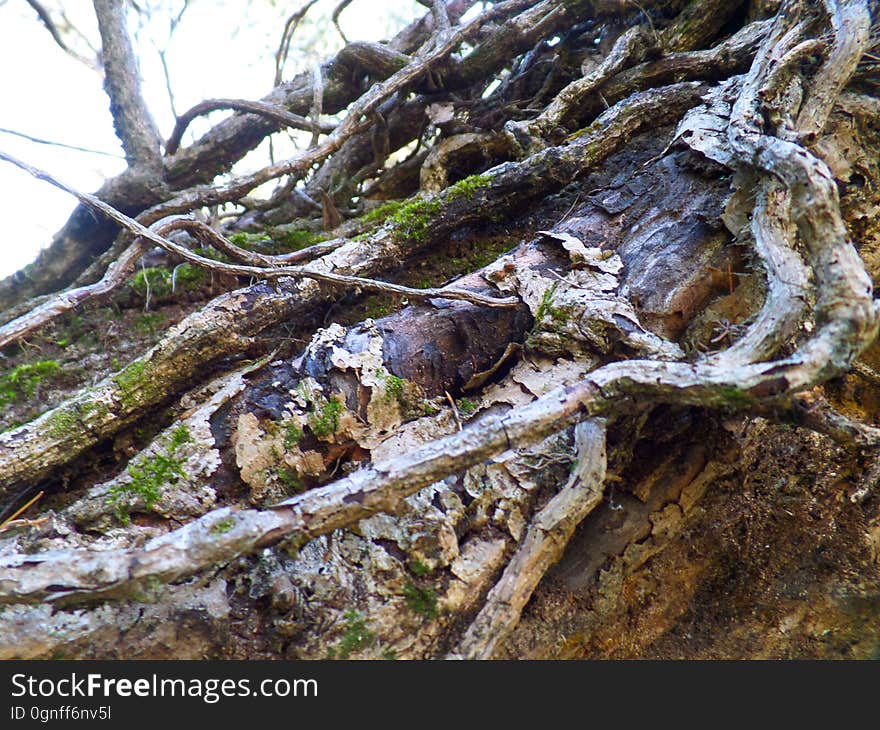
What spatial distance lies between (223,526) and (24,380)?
153cm

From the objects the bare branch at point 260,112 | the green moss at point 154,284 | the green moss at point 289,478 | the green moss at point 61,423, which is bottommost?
the green moss at point 289,478

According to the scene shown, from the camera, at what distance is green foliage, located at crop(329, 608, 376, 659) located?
56.6 inches

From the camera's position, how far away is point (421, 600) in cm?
149

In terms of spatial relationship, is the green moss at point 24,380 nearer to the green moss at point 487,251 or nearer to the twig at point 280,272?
the twig at point 280,272

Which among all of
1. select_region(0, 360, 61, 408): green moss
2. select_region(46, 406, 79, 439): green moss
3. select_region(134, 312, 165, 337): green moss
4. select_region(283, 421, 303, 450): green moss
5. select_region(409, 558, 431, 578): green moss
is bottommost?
select_region(409, 558, 431, 578): green moss

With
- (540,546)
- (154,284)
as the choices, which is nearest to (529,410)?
(540,546)

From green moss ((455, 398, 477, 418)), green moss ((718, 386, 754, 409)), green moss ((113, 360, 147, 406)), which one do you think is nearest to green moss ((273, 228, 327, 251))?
green moss ((113, 360, 147, 406))

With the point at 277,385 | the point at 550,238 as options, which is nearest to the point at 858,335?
the point at 550,238

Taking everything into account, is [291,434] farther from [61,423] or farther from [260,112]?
[260,112]

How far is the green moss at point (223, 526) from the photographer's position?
1297 mm

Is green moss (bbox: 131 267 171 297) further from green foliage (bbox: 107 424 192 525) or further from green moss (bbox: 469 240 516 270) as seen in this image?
green moss (bbox: 469 240 516 270)

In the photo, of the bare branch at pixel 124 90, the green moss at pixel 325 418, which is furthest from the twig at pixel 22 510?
the bare branch at pixel 124 90

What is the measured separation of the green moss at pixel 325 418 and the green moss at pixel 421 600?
52 centimetres

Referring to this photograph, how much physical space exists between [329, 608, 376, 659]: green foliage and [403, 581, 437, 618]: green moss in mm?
115
